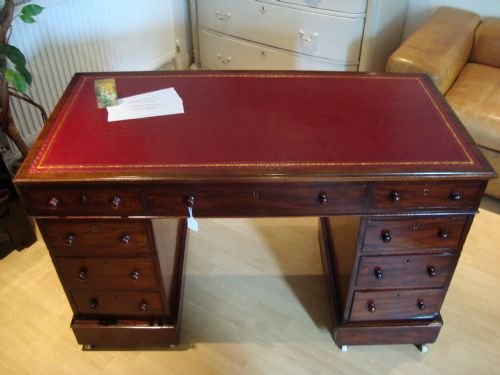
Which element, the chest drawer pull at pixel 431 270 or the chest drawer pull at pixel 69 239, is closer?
the chest drawer pull at pixel 69 239

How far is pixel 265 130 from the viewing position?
52.0 inches

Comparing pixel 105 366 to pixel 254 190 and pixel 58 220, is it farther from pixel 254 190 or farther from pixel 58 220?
pixel 254 190

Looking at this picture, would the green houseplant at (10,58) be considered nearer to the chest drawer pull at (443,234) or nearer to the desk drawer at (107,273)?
the desk drawer at (107,273)

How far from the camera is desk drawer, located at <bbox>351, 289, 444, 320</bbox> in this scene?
149 cm

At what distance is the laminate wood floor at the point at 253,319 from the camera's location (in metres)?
1.58

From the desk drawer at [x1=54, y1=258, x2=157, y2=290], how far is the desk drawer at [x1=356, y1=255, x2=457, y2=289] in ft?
2.16

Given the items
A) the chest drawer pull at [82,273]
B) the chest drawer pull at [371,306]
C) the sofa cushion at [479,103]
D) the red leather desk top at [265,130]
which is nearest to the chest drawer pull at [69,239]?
the chest drawer pull at [82,273]

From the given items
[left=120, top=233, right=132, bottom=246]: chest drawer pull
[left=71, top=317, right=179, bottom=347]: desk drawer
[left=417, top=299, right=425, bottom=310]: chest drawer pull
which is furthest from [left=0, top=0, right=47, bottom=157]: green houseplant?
[left=417, top=299, right=425, bottom=310]: chest drawer pull

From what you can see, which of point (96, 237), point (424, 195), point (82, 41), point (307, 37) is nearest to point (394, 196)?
point (424, 195)

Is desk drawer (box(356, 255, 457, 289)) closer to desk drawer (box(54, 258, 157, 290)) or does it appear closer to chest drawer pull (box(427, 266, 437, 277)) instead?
chest drawer pull (box(427, 266, 437, 277))

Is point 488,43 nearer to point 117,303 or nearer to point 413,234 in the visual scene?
point 413,234

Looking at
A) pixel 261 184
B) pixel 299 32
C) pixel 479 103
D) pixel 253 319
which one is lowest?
pixel 253 319

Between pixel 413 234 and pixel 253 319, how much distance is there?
0.70m

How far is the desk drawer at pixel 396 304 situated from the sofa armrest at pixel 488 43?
154 cm
